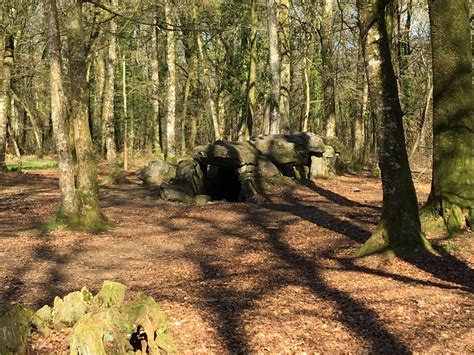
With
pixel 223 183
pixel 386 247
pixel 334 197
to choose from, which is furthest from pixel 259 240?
pixel 223 183

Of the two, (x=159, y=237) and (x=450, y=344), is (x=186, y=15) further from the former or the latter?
(x=450, y=344)

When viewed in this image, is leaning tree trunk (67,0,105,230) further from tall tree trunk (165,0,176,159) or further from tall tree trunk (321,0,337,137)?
tall tree trunk (321,0,337,137)

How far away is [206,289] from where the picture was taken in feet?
22.8

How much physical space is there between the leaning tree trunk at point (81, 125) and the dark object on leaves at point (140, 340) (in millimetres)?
7091

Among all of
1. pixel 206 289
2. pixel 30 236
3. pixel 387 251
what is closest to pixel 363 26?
pixel 387 251

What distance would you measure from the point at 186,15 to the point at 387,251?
25.4 m

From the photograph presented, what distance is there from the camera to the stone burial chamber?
16094 millimetres

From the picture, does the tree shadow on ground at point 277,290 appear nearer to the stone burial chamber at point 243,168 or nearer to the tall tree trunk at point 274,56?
the stone burial chamber at point 243,168

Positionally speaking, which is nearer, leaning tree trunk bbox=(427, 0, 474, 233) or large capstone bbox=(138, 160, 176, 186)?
leaning tree trunk bbox=(427, 0, 474, 233)

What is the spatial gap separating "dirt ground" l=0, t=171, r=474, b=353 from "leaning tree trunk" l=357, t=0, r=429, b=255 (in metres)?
0.48

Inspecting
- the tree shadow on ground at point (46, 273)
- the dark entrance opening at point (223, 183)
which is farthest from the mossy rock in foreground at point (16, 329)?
the dark entrance opening at point (223, 183)

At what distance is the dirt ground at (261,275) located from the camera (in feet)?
17.0

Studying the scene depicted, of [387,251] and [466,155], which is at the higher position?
[466,155]

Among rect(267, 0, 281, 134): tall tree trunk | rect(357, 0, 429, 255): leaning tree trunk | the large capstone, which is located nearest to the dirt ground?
rect(357, 0, 429, 255): leaning tree trunk
